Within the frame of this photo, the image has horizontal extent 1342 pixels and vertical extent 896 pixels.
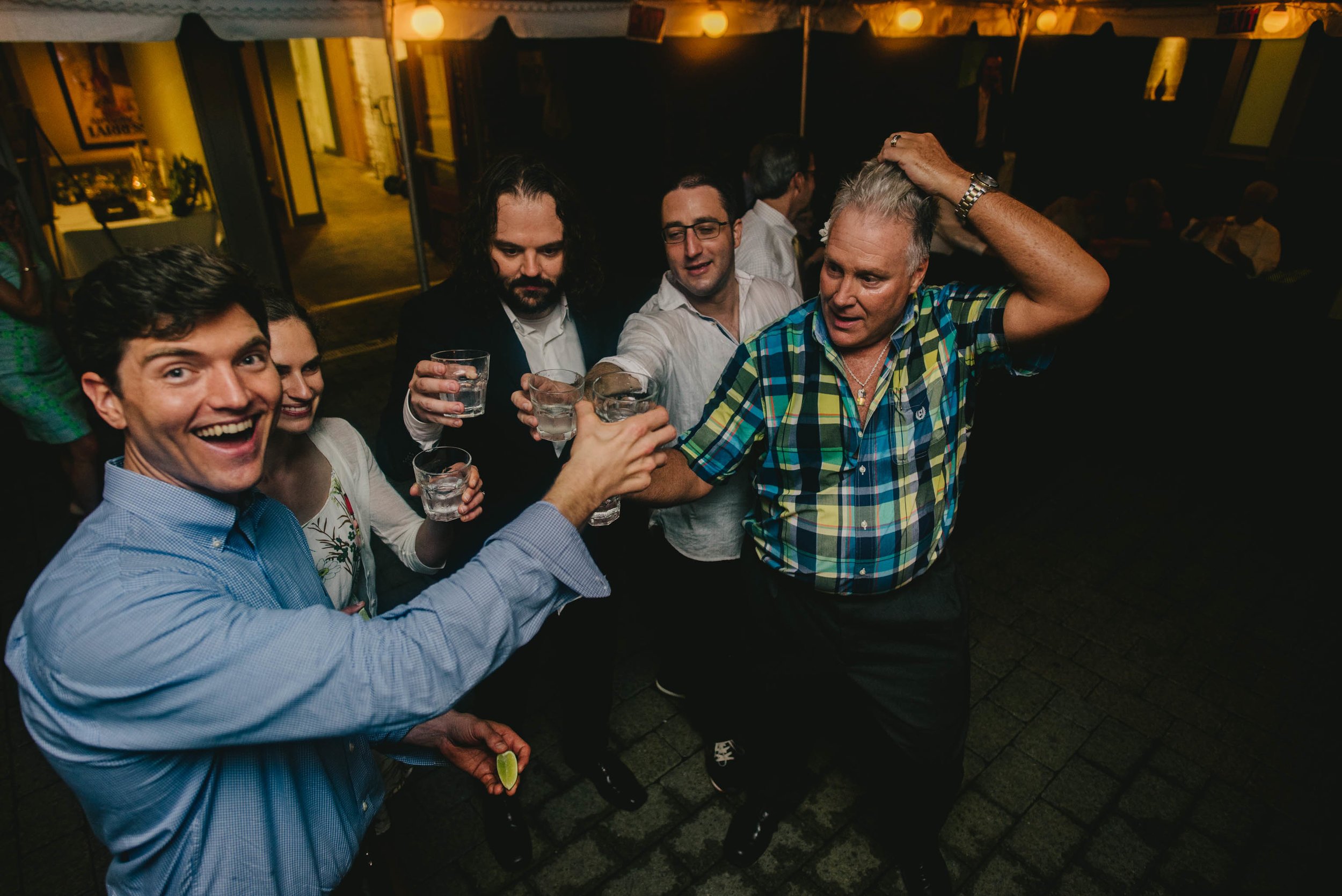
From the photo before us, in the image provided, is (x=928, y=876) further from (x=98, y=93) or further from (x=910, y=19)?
(x=98, y=93)

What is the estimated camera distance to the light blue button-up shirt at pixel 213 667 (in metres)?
1.14

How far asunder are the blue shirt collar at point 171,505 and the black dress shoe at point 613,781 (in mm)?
2094

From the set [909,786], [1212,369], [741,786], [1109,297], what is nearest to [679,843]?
[741,786]

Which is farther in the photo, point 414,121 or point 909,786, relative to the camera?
point 414,121

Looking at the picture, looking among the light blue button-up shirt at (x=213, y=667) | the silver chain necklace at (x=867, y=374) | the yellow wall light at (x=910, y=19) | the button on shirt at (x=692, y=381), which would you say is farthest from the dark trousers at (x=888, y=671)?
the yellow wall light at (x=910, y=19)

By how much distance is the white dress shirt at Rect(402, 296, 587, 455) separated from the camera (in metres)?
2.63

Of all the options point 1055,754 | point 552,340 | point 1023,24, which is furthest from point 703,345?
point 1023,24

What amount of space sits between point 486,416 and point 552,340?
390 millimetres

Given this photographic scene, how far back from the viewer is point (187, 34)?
6.14m

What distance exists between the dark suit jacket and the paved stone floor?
134cm

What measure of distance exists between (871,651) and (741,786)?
3.64 ft

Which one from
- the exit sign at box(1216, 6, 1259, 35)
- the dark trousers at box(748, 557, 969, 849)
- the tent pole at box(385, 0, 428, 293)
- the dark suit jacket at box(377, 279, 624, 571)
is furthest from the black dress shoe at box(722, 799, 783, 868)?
the exit sign at box(1216, 6, 1259, 35)

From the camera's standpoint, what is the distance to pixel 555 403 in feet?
6.58

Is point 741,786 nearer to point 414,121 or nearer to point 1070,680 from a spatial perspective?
point 1070,680
